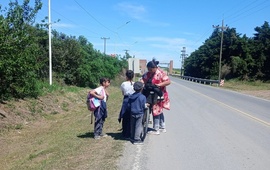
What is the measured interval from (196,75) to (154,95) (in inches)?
2924

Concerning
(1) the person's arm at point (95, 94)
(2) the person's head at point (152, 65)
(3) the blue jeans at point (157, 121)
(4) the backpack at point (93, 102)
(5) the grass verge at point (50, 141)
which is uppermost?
→ (2) the person's head at point (152, 65)

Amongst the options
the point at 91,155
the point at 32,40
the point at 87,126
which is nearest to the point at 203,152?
the point at 91,155

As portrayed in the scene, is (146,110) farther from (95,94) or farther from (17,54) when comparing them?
(17,54)

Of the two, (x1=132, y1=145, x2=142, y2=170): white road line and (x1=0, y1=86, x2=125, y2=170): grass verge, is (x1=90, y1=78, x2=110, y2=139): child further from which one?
(x1=132, y1=145, x2=142, y2=170): white road line

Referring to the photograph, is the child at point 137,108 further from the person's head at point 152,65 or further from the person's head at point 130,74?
the person's head at point 152,65

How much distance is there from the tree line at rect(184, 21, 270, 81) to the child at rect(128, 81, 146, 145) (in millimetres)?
48309

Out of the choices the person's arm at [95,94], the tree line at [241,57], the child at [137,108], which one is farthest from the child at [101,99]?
the tree line at [241,57]

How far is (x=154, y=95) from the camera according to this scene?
25.7ft

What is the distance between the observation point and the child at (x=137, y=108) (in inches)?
287

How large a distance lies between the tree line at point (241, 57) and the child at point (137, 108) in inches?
1902

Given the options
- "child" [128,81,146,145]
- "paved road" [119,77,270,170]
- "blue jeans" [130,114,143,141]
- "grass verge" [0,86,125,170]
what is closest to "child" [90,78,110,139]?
"grass verge" [0,86,125,170]

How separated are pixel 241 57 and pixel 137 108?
54122 mm

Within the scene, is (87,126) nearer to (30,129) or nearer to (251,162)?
(30,129)

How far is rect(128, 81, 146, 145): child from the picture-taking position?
7.30 metres
